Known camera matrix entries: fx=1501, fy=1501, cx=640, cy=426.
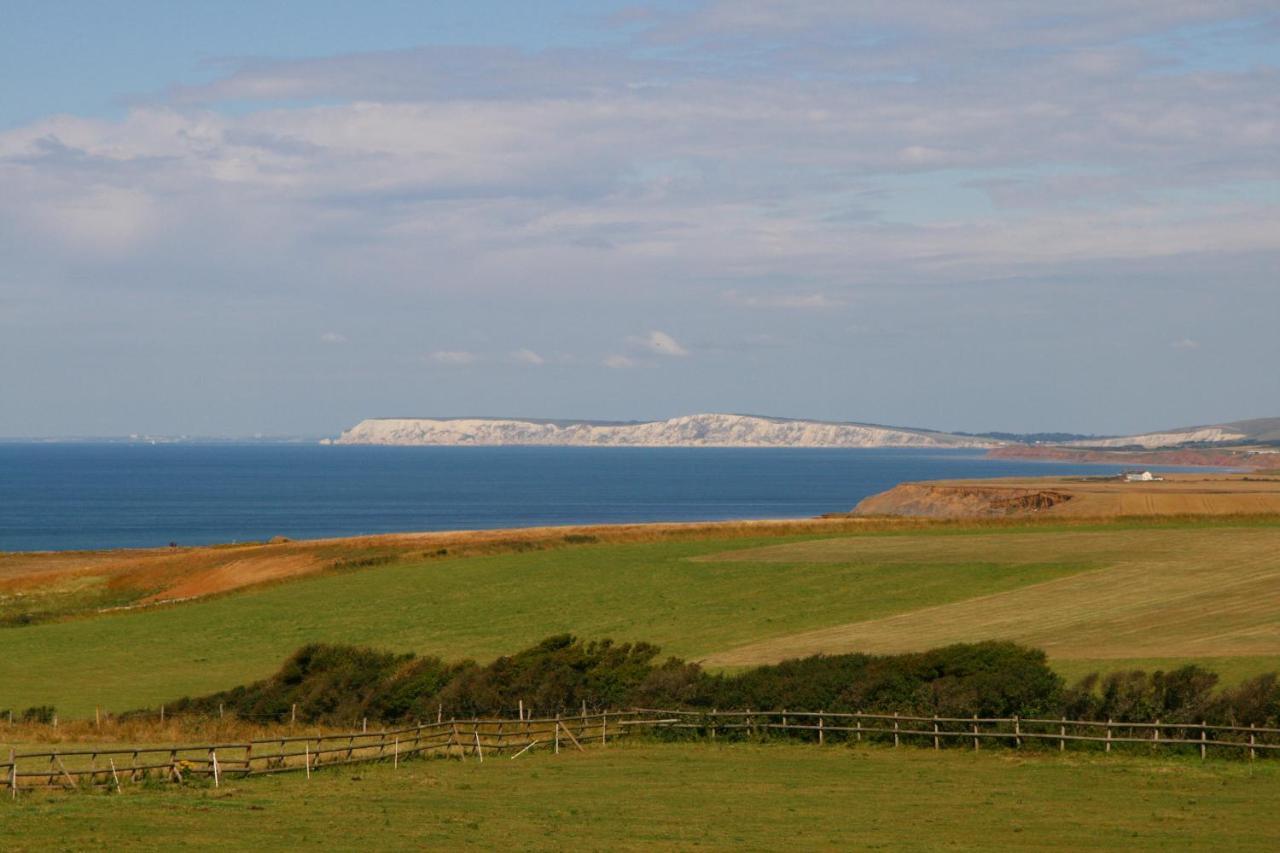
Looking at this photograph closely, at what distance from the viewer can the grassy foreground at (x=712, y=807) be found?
25969mm

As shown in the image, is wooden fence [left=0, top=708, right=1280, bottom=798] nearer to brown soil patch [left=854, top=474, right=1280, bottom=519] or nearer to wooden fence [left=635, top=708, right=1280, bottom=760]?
wooden fence [left=635, top=708, right=1280, bottom=760]

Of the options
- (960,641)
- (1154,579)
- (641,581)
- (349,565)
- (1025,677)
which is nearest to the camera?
(1025,677)

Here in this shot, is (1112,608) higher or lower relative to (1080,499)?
lower

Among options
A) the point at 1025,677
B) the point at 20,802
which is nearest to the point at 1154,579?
the point at 1025,677

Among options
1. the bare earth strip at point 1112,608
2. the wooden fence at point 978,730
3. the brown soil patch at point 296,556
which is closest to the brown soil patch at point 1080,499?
the bare earth strip at point 1112,608

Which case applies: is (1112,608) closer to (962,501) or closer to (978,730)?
(978,730)

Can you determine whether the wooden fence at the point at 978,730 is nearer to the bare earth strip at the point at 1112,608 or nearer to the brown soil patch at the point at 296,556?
the bare earth strip at the point at 1112,608

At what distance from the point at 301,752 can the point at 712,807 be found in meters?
12.0

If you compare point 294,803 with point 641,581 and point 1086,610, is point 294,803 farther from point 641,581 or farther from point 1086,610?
point 641,581

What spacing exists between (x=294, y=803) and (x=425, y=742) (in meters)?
9.71

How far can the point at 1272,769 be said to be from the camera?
3334 cm

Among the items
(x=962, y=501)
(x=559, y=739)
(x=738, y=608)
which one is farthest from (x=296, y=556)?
(x=962, y=501)

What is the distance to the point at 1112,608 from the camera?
58719 millimetres

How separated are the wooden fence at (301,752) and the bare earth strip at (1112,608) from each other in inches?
419
